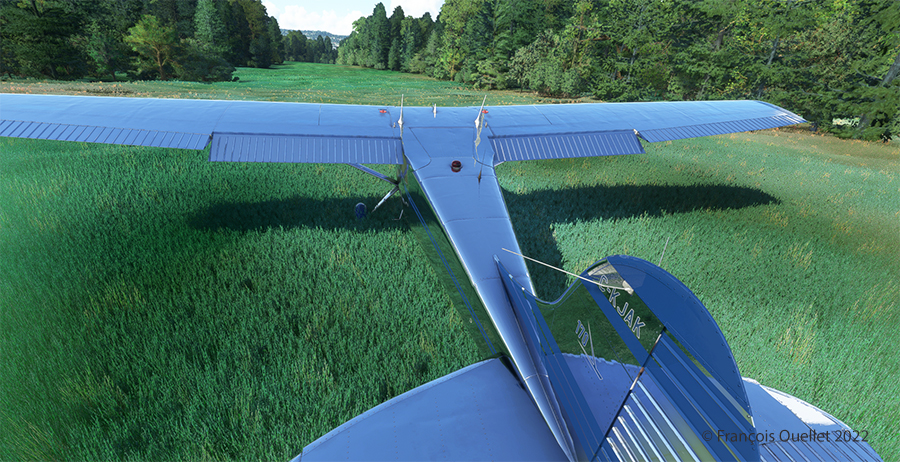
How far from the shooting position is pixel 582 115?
26.5 feet

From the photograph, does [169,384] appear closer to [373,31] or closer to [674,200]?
[674,200]

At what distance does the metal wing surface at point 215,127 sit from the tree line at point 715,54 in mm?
34088

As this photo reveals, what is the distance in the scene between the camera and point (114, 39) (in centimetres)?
3797

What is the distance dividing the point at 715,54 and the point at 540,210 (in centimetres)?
3298

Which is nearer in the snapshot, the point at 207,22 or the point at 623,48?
the point at 623,48

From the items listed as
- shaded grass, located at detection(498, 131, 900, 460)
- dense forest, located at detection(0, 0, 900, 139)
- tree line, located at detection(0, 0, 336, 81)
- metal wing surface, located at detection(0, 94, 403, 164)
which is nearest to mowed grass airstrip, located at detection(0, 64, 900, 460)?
shaded grass, located at detection(498, 131, 900, 460)

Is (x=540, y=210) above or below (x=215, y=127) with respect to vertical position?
below

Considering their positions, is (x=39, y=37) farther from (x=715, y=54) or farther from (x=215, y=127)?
(x=715, y=54)

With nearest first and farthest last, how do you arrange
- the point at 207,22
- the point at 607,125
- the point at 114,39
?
1. the point at 607,125
2. the point at 114,39
3. the point at 207,22

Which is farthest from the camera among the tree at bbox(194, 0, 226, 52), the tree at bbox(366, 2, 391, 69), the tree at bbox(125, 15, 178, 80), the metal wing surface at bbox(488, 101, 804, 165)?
the tree at bbox(366, 2, 391, 69)

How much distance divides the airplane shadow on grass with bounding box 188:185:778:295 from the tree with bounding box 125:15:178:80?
45922mm

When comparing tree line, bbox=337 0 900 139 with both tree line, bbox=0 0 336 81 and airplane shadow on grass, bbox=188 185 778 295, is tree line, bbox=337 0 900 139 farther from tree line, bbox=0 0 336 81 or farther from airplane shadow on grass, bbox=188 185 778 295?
tree line, bbox=0 0 336 81

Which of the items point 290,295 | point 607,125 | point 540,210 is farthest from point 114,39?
point 607,125

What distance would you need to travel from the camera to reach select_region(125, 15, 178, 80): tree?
38.5m
